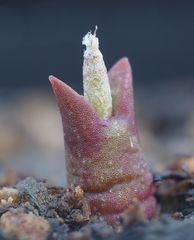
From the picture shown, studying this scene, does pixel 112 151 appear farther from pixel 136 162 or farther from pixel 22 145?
pixel 22 145

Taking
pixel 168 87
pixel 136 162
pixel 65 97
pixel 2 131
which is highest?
pixel 168 87

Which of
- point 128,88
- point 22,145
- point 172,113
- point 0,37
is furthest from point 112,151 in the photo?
point 0,37

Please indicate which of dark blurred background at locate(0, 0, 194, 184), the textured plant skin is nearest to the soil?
the textured plant skin

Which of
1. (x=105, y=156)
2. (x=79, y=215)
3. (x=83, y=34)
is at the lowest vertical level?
(x=79, y=215)

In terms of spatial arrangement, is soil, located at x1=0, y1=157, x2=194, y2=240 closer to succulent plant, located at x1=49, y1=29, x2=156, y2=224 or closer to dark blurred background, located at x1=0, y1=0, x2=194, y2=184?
succulent plant, located at x1=49, y1=29, x2=156, y2=224

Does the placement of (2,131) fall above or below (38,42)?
below

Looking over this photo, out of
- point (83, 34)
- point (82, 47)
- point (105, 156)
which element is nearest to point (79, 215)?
point (105, 156)

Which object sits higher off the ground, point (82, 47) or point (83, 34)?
point (83, 34)

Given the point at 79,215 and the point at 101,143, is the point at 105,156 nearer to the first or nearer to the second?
the point at 101,143
